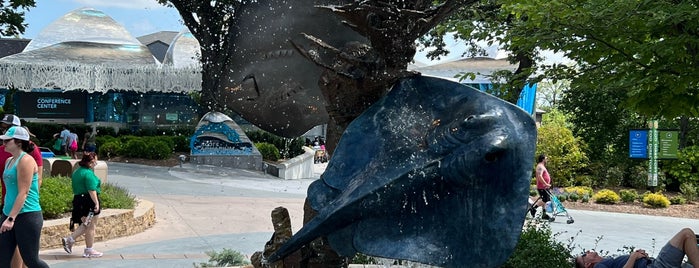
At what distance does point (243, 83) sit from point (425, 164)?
1780 mm

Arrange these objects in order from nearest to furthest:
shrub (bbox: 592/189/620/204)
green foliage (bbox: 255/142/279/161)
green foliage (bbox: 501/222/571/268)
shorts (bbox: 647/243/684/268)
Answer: shorts (bbox: 647/243/684/268) < green foliage (bbox: 501/222/571/268) < shrub (bbox: 592/189/620/204) < green foliage (bbox: 255/142/279/161)

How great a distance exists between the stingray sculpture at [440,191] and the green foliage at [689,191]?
20739 millimetres

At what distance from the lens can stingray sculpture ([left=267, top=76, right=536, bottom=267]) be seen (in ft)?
9.40

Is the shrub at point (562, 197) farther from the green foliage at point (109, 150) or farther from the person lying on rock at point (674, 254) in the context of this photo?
the green foliage at point (109, 150)

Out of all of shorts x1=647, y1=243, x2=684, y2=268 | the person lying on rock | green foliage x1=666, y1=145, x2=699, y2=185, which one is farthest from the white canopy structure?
shorts x1=647, y1=243, x2=684, y2=268

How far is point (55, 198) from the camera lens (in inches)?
407

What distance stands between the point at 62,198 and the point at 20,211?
191 inches

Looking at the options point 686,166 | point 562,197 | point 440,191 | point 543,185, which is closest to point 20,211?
point 440,191

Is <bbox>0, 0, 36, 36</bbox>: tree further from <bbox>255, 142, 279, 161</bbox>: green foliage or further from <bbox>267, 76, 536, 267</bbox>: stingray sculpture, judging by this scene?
<bbox>267, 76, 536, 267</bbox>: stingray sculpture

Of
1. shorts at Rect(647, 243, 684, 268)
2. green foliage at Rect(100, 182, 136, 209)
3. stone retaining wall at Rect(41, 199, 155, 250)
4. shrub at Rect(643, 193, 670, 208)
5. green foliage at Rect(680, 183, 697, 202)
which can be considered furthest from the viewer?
green foliage at Rect(680, 183, 697, 202)

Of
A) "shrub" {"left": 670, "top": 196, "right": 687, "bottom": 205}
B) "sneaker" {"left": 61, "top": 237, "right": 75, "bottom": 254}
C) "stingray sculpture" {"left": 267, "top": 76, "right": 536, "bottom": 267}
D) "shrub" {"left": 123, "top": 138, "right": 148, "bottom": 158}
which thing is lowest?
"shrub" {"left": 670, "top": 196, "right": 687, "bottom": 205}

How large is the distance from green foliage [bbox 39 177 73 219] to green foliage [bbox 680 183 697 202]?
17.9 m

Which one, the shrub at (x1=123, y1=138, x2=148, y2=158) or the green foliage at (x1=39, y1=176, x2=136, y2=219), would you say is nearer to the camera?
the green foliage at (x1=39, y1=176, x2=136, y2=219)

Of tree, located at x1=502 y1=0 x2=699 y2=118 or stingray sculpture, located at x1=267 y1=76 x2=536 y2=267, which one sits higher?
tree, located at x1=502 y1=0 x2=699 y2=118
